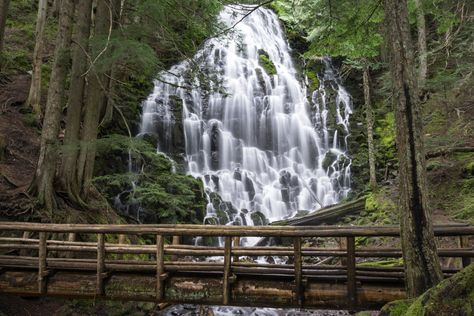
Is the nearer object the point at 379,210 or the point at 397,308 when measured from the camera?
the point at 397,308

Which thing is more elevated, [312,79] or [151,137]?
[312,79]

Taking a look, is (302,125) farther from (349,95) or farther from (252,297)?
(252,297)

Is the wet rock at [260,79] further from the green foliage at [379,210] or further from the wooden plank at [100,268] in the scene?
the wooden plank at [100,268]

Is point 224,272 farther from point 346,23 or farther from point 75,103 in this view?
point 75,103

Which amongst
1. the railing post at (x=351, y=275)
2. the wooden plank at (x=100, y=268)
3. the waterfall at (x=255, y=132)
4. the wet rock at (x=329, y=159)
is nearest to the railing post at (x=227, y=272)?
the railing post at (x=351, y=275)

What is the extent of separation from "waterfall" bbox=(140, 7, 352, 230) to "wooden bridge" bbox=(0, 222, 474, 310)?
28.1 feet

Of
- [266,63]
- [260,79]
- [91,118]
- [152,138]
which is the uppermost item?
[266,63]

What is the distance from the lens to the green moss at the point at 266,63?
23.6 meters

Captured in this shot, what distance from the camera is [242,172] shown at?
→ 18.5 metres

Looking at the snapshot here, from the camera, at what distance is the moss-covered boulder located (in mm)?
3443

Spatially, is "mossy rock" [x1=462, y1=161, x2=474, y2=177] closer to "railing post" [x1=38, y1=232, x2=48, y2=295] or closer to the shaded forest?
the shaded forest

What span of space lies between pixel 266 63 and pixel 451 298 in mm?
21649

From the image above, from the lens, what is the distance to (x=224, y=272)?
634cm

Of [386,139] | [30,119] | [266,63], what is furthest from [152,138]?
[386,139]
